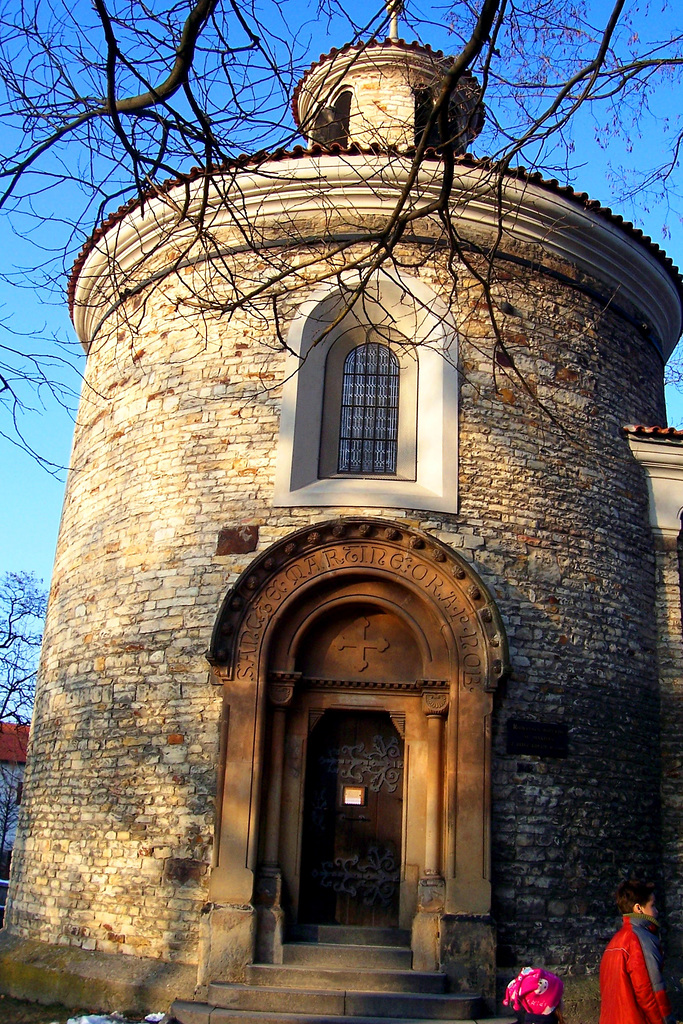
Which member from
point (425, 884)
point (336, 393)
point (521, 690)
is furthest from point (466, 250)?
point (425, 884)

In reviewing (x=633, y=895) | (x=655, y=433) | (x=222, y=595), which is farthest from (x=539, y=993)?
(x=655, y=433)

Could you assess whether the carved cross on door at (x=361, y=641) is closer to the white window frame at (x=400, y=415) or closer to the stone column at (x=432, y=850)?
the stone column at (x=432, y=850)

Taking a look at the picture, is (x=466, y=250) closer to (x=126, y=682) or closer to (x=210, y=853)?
(x=126, y=682)

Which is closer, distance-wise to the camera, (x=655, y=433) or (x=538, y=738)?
(x=538, y=738)

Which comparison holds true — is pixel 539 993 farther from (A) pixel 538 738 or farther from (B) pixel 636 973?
(A) pixel 538 738

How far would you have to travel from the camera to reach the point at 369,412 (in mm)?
9977

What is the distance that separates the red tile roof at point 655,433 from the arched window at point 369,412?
104 inches

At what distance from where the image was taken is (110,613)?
31.7 feet

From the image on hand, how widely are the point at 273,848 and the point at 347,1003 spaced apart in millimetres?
1441

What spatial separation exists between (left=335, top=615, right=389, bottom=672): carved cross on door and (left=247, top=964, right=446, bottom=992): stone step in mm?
2629

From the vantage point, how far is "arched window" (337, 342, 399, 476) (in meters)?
9.83

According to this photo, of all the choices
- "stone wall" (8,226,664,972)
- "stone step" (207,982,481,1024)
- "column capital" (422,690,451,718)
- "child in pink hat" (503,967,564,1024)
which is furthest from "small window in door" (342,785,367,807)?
"child in pink hat" (503,967,564,1024)

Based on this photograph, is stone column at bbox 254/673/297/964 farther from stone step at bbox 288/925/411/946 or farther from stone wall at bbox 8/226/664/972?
stone wall at bbox 8/226/664/972

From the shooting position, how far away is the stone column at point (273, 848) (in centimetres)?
806
